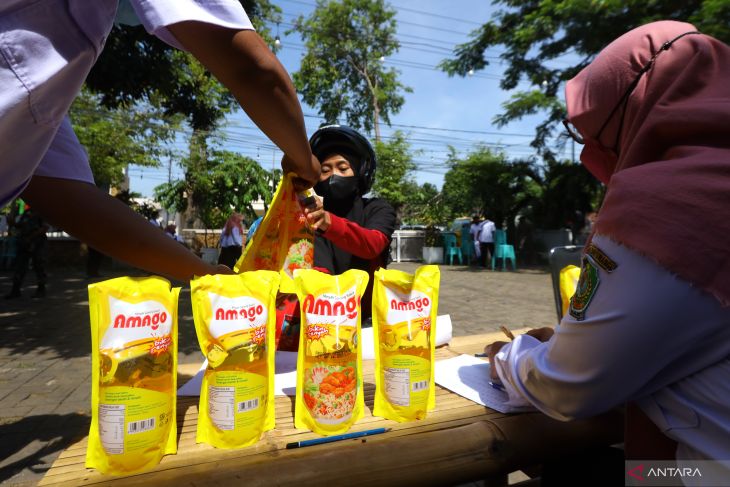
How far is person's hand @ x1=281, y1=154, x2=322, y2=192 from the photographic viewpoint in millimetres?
1199

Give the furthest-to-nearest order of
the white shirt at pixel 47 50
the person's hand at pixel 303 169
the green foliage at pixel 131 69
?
the green foliage at pixel 131 69 < the person's hand at pixel 303 169 < the white shirt at pixel 47 50

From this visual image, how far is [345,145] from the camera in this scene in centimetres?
200

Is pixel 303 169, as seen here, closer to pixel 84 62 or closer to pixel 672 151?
pixel 84 62

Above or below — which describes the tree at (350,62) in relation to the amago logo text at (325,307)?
above

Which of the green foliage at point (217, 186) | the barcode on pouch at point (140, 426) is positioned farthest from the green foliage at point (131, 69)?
the green foliage at point (217, 186)

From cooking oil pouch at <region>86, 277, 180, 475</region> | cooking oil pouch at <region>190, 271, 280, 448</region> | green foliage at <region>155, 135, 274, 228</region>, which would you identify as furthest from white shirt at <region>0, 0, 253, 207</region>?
green foliage at <region>155, 135, 274, 228</region>

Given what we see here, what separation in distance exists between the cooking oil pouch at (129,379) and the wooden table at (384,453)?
3 centimetres

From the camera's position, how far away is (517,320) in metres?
6.03

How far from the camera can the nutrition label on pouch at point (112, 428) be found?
0.79 meters

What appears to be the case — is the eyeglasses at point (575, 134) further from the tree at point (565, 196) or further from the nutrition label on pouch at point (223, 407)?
the tree at point (565, 196)

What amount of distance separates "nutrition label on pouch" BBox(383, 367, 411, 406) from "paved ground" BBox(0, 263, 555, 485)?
0.68 metres

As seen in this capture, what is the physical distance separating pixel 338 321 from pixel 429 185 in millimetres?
33519

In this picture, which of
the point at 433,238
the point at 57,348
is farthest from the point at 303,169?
the point at 433,238

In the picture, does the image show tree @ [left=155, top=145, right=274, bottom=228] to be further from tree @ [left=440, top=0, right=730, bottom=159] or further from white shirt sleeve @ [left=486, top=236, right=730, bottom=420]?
white shirt sleeve @ [left=486, top=236, right=730, bottom=420]
